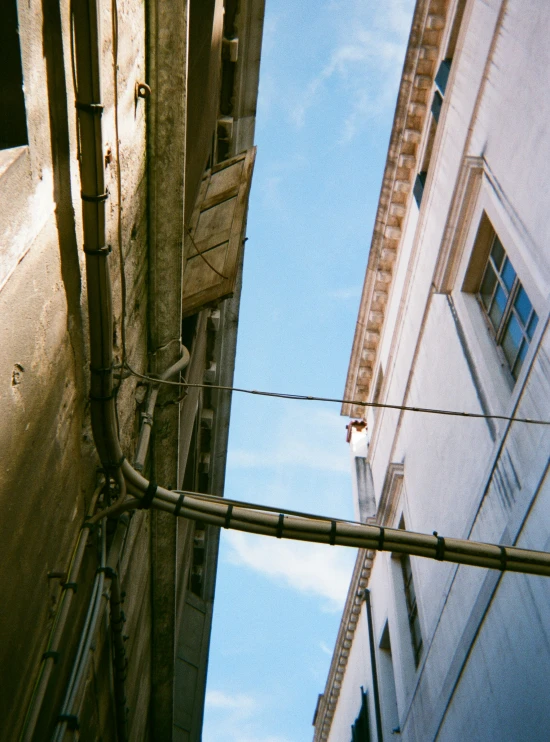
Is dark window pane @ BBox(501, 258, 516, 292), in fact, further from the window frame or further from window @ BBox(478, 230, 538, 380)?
the window frame

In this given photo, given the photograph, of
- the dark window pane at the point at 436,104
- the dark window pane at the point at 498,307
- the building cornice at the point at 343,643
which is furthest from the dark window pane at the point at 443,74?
the building cornice at the point at 343,643

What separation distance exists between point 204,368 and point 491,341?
4.58 meters

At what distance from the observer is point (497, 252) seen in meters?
10.5

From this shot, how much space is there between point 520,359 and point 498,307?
55.2 inches

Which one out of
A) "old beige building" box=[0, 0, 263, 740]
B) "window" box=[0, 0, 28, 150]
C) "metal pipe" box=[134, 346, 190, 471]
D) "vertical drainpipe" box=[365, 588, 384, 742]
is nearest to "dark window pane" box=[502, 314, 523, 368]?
"old beige building" box=[0, 0, 263, 740]

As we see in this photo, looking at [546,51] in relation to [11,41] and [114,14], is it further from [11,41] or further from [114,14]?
[11,41]

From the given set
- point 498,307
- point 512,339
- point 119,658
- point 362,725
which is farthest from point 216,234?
point 362,725

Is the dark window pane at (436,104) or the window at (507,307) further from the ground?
the dark window pane at (436,104)

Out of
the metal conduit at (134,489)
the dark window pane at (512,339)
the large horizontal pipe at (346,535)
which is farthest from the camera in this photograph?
the dark window pane at (512,339)

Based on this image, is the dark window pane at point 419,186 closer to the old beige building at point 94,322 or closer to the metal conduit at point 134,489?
the old beige building at point 94,322

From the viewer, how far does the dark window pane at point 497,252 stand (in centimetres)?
1027

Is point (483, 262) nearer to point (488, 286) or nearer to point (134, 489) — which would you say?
point (488, 286)

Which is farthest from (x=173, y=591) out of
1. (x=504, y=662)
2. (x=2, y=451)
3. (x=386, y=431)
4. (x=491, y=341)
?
(x=386, y=431)

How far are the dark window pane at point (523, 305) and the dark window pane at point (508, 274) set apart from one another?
308 millimetres
